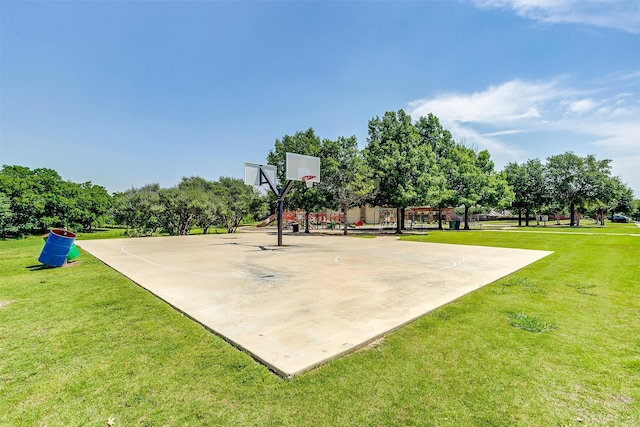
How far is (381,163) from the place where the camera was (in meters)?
26.2

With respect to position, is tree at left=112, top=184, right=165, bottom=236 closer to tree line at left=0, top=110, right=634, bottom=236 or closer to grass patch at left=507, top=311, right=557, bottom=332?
tree line at left=0, top=110, right=634, bottom=236

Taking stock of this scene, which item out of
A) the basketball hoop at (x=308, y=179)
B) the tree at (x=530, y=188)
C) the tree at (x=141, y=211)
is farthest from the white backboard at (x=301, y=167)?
the tree at (x=530, y=188)

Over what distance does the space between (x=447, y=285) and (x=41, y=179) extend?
3935 centimetres

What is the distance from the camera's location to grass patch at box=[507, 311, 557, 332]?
4.48m

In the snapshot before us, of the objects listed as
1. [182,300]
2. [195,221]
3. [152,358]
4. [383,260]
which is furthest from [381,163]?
[152,358]

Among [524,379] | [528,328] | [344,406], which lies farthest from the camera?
[528,328]

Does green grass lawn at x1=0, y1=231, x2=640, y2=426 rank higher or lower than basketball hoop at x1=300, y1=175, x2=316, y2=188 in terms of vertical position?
lower

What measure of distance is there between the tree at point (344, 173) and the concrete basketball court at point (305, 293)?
14.7 m

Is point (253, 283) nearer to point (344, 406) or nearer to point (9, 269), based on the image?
point (344, 406)

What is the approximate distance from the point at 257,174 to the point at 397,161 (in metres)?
13.3

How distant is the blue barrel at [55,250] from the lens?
9766 mm

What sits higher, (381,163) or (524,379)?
(381,163)

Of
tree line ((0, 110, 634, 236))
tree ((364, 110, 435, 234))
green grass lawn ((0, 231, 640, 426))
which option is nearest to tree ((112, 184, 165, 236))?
tree line ((0, 110, 634, 236))

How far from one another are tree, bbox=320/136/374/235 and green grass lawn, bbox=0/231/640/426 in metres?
20.8
